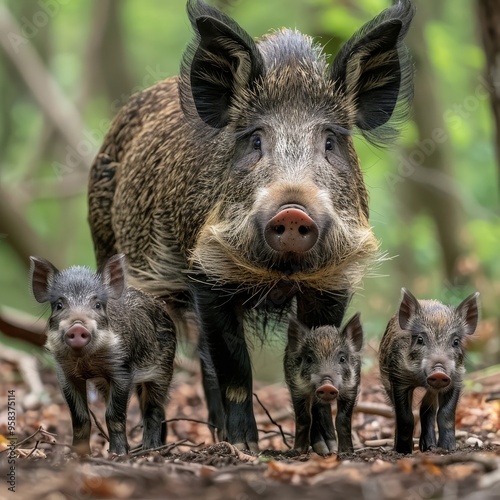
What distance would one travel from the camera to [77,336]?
5.62 metres

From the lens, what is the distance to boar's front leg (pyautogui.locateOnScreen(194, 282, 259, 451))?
659 centimetres

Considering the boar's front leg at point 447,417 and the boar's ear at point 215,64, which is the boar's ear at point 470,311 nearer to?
the boar's front leg at point 447,417

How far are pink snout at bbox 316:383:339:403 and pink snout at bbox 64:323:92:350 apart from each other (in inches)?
57.1

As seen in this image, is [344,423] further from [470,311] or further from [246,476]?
[246,476]

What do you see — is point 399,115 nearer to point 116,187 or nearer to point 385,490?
point 116,187

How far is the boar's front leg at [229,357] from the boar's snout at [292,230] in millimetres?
1168

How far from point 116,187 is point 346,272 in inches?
110

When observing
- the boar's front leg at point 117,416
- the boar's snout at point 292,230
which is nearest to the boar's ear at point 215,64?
the boar's snout at point 292,230

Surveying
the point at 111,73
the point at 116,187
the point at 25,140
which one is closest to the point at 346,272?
the point at 116,187

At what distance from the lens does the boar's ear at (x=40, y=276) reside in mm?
6176

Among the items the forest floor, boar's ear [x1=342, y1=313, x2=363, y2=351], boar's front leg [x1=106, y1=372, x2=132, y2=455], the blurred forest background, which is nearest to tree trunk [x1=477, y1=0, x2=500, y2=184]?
the blurred forest background

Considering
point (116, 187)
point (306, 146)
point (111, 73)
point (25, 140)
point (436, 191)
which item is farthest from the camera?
point (25, 140)

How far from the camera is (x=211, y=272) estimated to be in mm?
6621

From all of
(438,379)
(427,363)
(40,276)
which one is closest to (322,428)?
(427,363)
